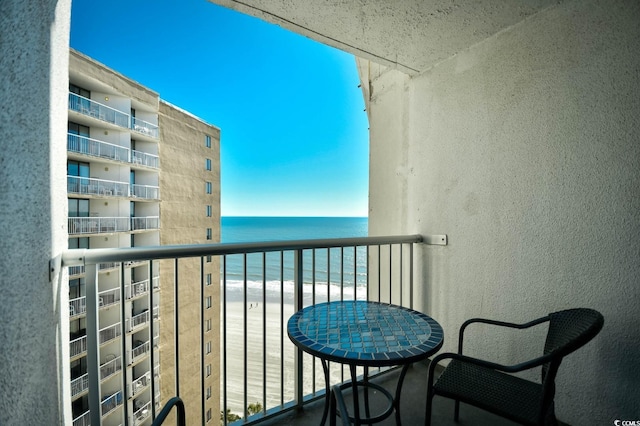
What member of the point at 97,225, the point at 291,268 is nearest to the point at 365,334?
the point at 97,225

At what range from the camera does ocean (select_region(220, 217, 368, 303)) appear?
244 centimetres

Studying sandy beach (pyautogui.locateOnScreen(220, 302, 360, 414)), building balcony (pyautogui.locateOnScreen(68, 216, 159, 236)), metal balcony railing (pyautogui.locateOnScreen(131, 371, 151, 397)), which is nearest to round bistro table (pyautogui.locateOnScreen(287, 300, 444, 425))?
sandy beach (pyautogui.locateOnScreen(220, 302, 360, 414))

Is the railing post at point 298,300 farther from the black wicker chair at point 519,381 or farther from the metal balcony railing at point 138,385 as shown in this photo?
the metal balcony railing at point 138,385

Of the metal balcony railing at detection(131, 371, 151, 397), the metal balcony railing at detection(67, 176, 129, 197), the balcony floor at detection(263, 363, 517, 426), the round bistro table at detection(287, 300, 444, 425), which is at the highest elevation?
the metal balcony railing at detection(67, 176, 129, 197)

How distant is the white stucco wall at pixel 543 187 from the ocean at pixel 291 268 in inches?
36.8

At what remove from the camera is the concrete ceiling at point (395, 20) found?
1.77 meters

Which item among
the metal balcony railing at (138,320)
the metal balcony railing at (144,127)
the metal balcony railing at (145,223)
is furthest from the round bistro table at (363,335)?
the metal balcony railing at (144,127)

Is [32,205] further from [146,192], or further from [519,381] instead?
[146,192]

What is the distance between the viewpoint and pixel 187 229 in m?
18.0

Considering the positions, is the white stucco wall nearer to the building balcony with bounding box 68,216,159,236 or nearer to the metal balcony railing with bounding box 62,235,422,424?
the metal balcony railing with bounding box 62,235,422,424

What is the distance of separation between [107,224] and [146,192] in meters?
3.27

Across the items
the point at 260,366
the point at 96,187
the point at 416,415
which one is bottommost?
the point at 260,366

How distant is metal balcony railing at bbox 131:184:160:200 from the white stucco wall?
51.6ft

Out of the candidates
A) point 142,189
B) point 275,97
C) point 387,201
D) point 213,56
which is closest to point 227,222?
point 275,97
